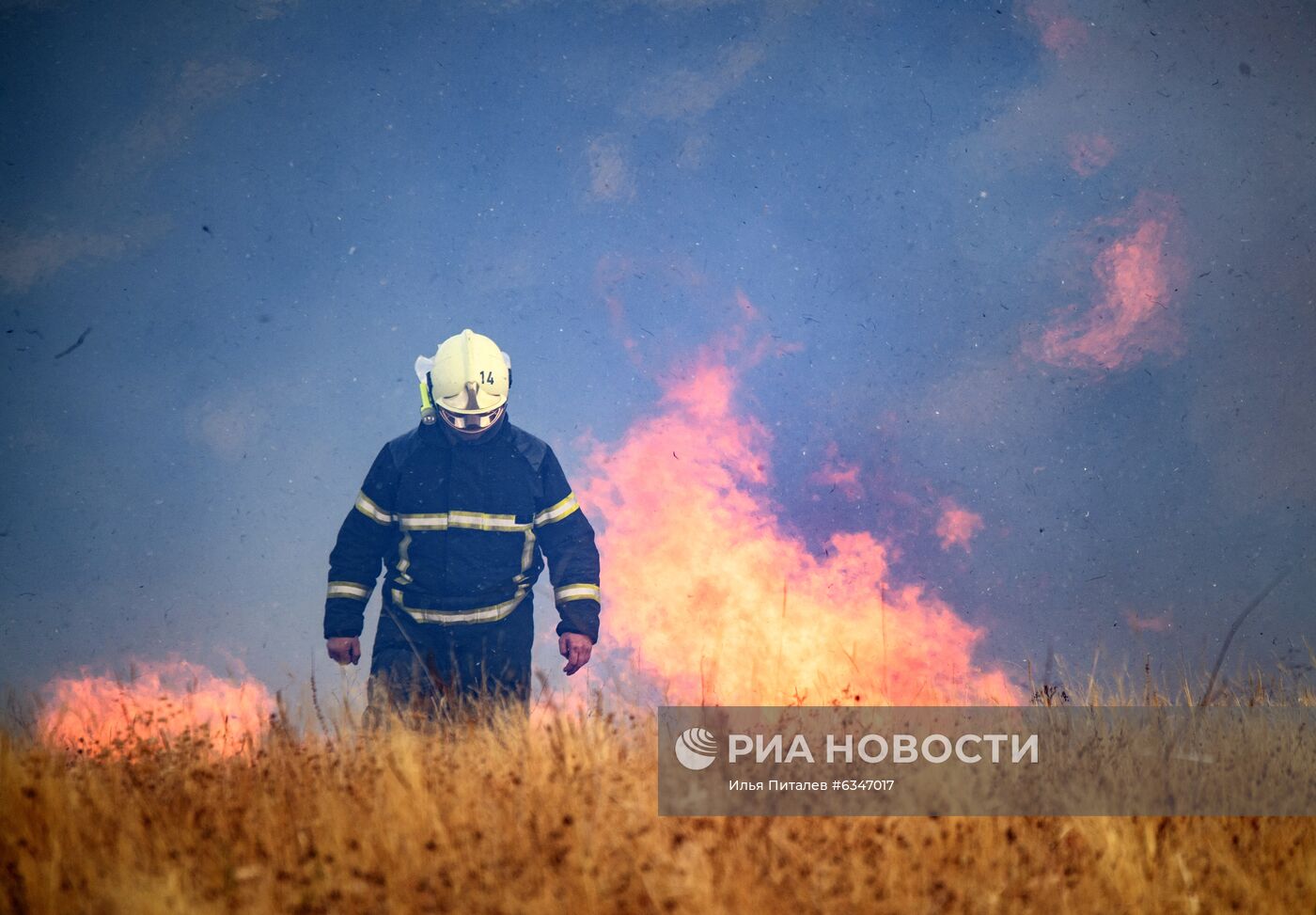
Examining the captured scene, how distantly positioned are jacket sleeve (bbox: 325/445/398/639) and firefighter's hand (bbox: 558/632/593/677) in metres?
1.48

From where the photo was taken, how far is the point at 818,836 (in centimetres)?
338

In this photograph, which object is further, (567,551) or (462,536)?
(567,551)

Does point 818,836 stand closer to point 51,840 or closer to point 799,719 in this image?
point 799,719

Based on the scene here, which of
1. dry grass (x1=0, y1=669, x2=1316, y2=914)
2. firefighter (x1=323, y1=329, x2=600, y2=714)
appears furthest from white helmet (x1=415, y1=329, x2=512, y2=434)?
dry grass (x1=0, y1=669, x2=1316, y2=914)

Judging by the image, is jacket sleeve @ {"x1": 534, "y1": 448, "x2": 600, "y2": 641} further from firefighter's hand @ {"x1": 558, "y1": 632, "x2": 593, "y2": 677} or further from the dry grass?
the dry grass

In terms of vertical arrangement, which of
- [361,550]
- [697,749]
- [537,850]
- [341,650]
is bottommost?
[537,850]

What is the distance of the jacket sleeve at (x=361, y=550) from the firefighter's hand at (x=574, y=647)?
1.48 m

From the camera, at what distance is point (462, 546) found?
636 centimetres

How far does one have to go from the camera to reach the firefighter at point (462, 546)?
6301 millimetres

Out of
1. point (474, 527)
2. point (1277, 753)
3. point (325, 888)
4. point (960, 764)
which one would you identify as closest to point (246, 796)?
point (325, 888)

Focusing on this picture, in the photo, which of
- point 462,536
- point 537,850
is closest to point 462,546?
point 462,536

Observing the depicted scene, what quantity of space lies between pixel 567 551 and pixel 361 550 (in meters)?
1.51

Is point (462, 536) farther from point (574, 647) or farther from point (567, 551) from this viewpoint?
point (574, 647)

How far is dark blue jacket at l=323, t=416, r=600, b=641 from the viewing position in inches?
249
